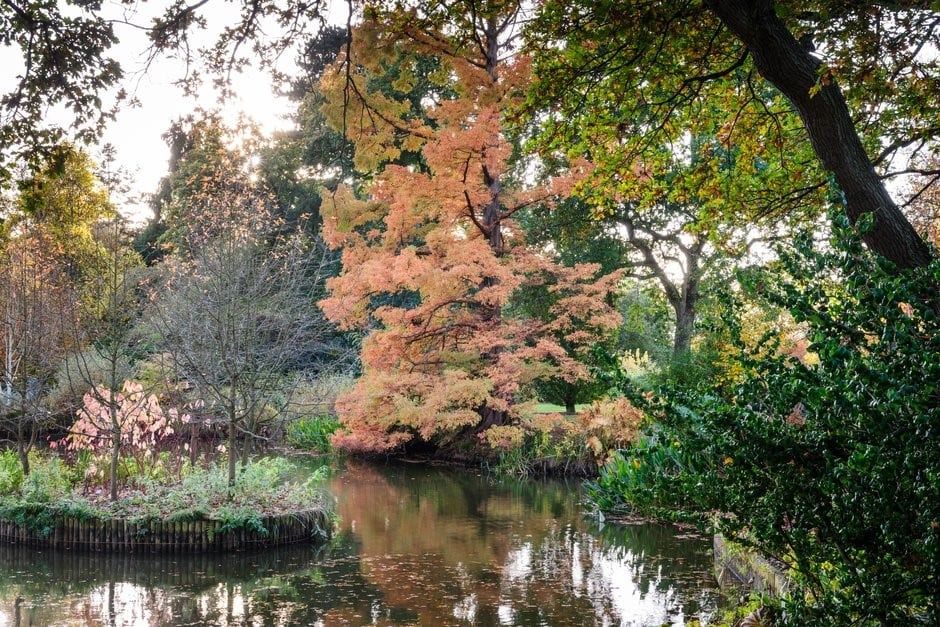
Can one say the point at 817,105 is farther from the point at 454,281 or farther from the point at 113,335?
the point at 454,281

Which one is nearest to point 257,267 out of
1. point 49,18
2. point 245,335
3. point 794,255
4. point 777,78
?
point 245,335

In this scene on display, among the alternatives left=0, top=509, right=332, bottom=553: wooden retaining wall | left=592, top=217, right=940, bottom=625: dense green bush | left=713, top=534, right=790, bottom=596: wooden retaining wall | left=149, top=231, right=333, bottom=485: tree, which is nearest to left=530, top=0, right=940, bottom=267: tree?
left=592, top=217, right=940, bottom=625: dense green bush

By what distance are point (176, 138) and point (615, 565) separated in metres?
6.17

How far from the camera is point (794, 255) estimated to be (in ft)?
10.4

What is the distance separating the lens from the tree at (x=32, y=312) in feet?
37.6

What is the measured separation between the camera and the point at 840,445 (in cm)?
288

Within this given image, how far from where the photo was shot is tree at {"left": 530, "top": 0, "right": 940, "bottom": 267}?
13.8ft

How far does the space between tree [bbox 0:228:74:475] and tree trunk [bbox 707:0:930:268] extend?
9.71 meters

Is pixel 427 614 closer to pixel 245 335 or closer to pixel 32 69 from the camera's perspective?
pixel 32 69

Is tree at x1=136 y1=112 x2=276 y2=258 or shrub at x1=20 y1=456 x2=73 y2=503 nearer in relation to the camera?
tree at x1=136 y1=112 x2=276 y2=258

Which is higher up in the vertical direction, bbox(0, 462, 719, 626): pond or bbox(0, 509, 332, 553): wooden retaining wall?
bbox(0, 509, 332, 553): wooden retaining wall

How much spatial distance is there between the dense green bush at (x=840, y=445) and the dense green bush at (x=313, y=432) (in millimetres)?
17274

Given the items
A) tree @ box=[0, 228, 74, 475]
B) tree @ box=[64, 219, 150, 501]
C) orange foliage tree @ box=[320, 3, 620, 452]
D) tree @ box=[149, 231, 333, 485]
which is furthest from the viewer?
orange foliage tree @ box=[320, 3, 620, 452]

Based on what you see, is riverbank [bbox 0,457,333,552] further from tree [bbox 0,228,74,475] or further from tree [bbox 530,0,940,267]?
tree [bbox 530,0,940,267]
